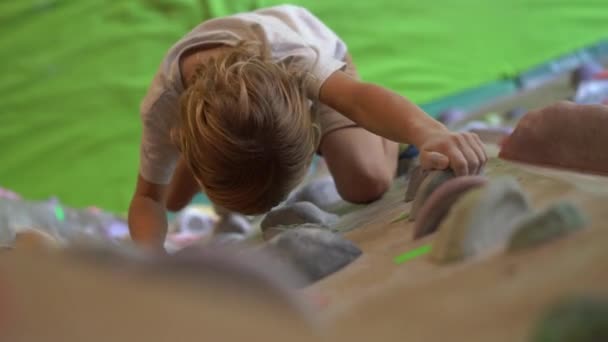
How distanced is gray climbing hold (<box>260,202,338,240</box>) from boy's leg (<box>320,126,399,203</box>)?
0.46 feet

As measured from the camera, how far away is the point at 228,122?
0.91 meters

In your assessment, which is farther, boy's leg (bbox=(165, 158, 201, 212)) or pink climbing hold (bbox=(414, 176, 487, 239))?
boy's leg (bbox=(165, 158, 201, 212))

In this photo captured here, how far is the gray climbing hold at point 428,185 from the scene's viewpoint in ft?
2.45

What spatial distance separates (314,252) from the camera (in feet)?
2.07

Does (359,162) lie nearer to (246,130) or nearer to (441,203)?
(246,130)

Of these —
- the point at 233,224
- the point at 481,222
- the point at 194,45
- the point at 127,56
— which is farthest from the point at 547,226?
the point at 127,56

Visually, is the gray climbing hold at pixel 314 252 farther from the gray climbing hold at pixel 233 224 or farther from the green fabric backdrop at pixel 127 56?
the green fabric backdrop at pixel 127 56

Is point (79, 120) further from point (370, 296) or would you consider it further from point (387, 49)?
Answer: point (370, 296)

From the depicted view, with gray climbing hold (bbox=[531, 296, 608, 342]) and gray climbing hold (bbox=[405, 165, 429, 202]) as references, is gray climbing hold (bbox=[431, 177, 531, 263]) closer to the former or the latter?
gray climbing hold (bbox=[531, 296, 608, 342])

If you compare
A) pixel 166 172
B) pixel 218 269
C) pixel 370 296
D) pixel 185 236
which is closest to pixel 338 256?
pixel 370 296

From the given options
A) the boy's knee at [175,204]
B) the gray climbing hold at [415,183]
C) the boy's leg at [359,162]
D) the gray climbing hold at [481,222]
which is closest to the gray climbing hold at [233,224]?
the boy's knee at [175,204]

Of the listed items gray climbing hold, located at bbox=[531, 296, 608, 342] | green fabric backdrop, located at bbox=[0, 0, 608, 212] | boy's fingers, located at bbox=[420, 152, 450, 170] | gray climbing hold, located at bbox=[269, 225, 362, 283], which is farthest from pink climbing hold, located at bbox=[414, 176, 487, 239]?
green fabric backdrop, located at bbox=[0, 0, 608, 212]

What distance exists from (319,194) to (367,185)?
0.13 m

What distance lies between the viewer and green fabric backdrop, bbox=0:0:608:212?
168cm
